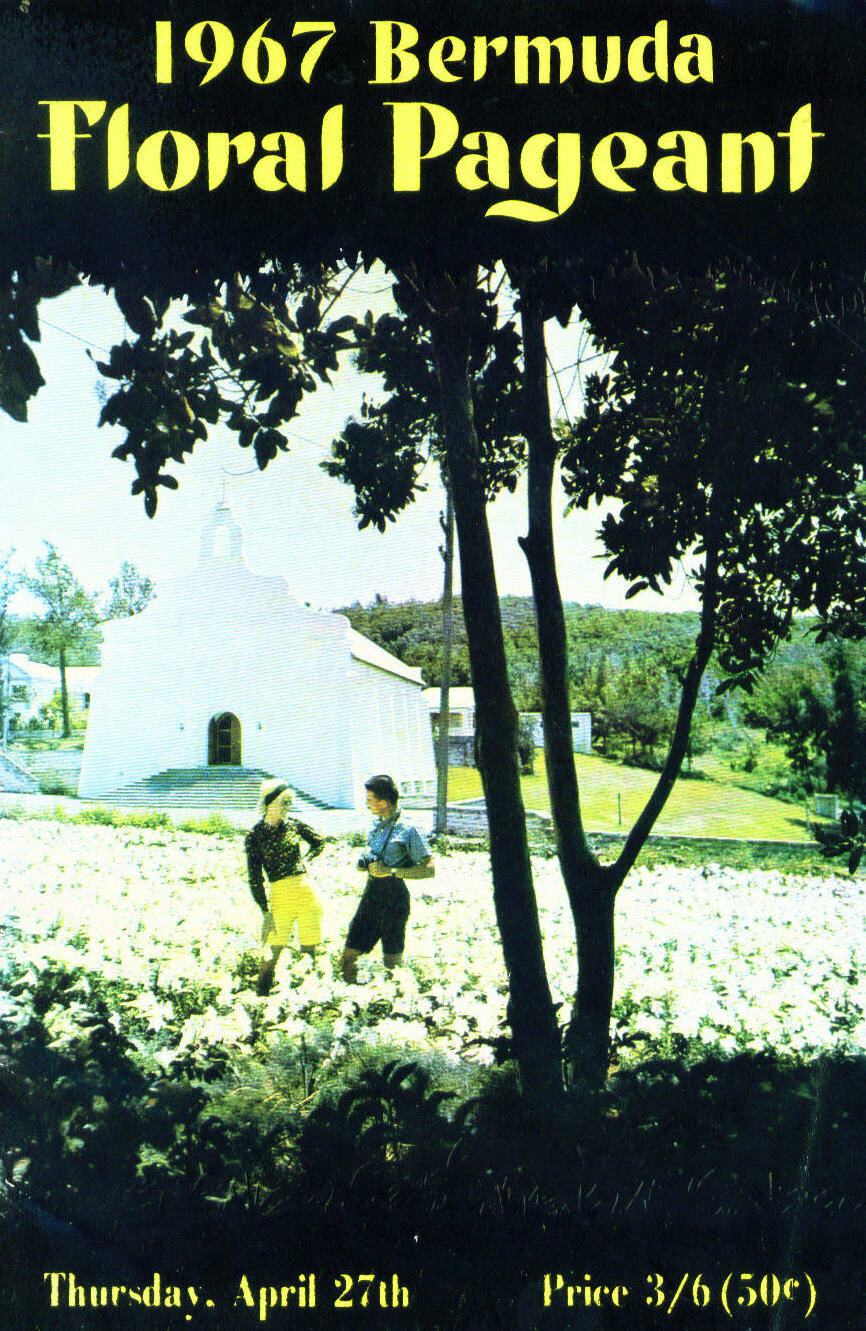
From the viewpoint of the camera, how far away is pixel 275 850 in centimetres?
420

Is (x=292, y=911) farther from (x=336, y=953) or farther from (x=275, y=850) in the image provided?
(x=336, y=953)

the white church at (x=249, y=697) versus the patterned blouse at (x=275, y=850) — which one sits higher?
the white church at (x=249, y=697)

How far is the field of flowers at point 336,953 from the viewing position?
12.2ft

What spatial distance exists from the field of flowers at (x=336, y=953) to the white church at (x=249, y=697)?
2.94ft

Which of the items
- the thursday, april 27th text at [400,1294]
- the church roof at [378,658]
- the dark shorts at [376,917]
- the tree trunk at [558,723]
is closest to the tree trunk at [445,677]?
the church roof at [378,658]

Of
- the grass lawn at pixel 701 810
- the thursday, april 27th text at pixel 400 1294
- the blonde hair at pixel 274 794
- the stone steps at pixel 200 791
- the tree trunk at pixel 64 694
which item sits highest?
the tree trunk at pixel 64 694

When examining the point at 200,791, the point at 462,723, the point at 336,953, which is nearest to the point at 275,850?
the point at 336,953

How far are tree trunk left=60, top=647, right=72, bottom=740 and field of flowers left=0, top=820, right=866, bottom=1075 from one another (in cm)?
106

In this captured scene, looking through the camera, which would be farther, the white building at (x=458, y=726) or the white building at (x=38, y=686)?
the white building at (x=458, y=726)

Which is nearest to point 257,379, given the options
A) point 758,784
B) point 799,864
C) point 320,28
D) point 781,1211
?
point 320,28

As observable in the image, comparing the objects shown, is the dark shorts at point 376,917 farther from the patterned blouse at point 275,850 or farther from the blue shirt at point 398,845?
the patterned blouse at point 275,850

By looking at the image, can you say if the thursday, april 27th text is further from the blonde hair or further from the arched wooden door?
the arched wooden door

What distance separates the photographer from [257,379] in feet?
10.3

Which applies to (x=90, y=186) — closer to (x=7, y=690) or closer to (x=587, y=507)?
(x=587, y=507)
